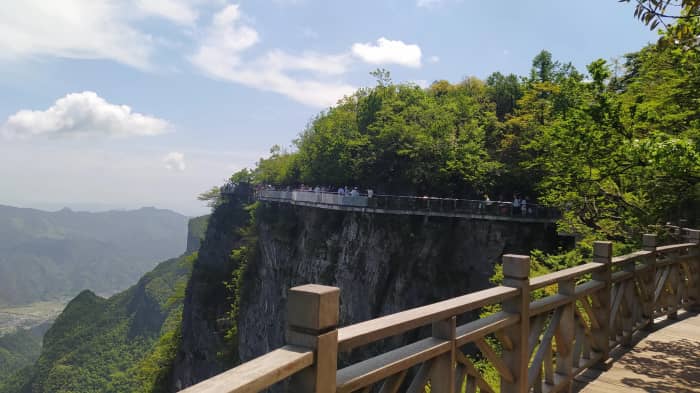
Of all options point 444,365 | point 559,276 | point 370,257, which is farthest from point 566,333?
point 370,257

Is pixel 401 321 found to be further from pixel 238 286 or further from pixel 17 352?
pixel 17 352

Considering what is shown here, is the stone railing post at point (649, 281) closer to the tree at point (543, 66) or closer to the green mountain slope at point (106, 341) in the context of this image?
the tree at point (543, 66)

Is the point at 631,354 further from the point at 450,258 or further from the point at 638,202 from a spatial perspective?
the point at 450,258

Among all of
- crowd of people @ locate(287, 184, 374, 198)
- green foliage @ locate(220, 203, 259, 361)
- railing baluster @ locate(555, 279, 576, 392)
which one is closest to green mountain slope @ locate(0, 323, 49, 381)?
green foliage @ locate(220, 203, 259, 361)

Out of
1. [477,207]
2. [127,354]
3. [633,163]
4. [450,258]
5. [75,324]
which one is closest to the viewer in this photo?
[633,163]

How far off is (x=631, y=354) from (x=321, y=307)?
6247mm

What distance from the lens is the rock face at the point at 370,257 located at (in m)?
26.6

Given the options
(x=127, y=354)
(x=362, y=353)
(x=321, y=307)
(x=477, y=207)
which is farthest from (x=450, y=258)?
(x=127, y=354)

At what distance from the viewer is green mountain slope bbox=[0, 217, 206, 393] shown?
91688 millimetres

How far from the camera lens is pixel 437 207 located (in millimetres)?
27078

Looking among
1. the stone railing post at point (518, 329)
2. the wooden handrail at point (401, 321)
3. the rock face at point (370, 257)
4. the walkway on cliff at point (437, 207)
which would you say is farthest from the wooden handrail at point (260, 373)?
the rock face at point (370, 257)

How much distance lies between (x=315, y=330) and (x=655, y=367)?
19.4 ft

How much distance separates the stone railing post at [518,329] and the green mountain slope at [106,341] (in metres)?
68.5

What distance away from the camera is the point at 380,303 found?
2875 centimetres
